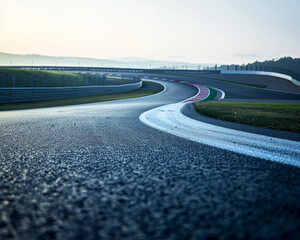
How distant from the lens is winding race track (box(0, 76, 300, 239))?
1555 millimetres

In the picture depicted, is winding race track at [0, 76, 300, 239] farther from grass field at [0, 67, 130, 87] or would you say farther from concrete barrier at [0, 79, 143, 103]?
grass field at [0, 67, 130, 87]

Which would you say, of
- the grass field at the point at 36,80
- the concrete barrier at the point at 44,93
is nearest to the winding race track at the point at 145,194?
the concrete barrier at the point at 44,93

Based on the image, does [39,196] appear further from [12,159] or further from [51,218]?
[12,159]

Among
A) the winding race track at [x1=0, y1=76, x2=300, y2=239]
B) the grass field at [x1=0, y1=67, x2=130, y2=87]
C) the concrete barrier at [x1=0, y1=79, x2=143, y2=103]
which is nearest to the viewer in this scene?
the winding race track at [x1=0, y1=76, x2=300, y2=239]

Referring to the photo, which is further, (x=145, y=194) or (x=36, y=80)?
(x=36, y=80)

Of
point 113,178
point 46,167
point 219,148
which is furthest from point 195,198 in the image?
point 219,148

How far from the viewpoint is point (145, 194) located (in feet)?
7.11

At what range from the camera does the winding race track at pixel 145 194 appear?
1.55m

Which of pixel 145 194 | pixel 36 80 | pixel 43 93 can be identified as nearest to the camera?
pixel 145 194

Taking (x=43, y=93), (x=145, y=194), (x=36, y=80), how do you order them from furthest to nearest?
1. (x=36, y=80)
2. (x=43, y=93)
3. (x=145, y=194)

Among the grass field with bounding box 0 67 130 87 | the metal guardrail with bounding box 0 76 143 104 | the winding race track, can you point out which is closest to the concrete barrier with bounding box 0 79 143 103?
the metal guardrail with bounding box 0 76 143 104

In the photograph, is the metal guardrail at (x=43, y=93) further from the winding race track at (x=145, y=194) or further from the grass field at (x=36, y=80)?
the winding race track at (x=145, y=194)

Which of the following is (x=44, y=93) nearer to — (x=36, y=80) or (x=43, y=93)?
(x=43, y=93)

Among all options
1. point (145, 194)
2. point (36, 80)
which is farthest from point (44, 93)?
point (145, 194)
